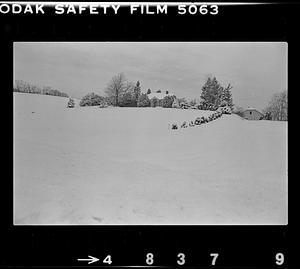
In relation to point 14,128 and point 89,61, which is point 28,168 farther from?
point 89,61

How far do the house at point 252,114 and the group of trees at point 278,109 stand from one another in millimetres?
34

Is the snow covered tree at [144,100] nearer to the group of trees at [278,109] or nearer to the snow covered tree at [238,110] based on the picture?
the snow covered tree at [238,110]

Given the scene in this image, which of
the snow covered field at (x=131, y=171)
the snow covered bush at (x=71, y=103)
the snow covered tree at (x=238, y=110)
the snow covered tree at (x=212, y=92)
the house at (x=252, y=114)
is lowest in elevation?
the snow covered field at (x=131, y=171)

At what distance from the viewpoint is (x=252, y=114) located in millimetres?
1497

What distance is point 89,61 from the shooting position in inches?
58.0

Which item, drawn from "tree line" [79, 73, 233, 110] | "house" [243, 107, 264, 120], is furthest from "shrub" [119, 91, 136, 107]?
"house" [243, 107, 264, 120]

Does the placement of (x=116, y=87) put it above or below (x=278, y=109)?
above

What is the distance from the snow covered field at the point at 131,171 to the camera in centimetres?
146

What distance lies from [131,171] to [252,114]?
86cm

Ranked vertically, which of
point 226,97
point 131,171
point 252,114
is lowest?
point 131,171
